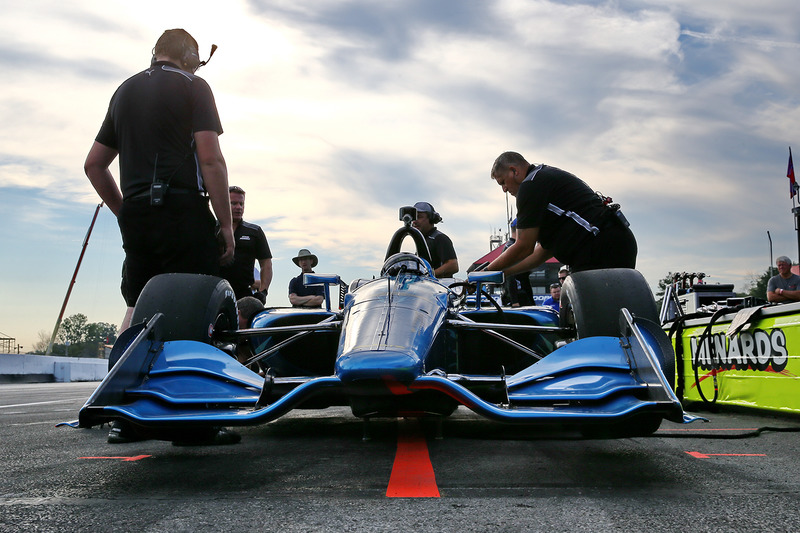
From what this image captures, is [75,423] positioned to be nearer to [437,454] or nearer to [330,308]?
[437,454]

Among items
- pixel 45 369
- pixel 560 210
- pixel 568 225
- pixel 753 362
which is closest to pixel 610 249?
pixel 568 225

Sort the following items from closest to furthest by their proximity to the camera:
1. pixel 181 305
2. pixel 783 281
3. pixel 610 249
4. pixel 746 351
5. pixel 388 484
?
pixel 388 484, pixel 181 305, pixel 610 249, pixel 746 351, pixel 783 281

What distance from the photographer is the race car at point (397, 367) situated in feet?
8.39

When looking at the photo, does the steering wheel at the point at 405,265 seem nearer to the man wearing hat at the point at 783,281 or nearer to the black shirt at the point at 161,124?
the black shirt at the point at 161,124

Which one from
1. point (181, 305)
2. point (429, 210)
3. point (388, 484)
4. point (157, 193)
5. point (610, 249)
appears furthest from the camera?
point (429, 210)

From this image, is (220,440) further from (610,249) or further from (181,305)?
(610,249)

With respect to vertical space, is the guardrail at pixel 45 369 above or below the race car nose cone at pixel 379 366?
below

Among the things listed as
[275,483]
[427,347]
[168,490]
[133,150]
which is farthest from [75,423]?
[133,150]

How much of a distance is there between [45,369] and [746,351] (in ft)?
75.6

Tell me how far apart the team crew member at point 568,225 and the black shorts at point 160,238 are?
2.35m

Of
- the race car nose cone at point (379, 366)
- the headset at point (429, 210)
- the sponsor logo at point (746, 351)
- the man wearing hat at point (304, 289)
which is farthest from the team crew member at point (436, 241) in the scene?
the race car nose cone at point (379, 366)

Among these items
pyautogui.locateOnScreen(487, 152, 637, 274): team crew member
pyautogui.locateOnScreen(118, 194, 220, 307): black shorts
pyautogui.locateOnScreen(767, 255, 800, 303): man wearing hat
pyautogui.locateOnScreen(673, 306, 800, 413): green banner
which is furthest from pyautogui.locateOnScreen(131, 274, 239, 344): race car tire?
pyautogui.locateOnScreen(767, 255, 800, 303): man wearing hat

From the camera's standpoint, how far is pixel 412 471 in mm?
2748

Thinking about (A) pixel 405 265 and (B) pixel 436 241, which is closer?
(A) pixel 405 265
